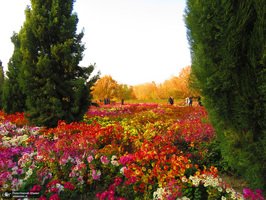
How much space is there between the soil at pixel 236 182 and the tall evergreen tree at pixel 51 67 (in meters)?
5.67

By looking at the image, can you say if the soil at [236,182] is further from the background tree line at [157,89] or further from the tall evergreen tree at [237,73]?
the background tree line at [157,89]

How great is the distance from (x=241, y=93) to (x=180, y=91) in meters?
29.9

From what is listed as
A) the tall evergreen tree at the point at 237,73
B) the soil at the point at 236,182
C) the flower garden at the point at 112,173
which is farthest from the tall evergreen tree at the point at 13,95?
the soil at the point at 236,182

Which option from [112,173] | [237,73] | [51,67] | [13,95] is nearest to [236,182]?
[237,73]

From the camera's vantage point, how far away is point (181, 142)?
5.05 metres

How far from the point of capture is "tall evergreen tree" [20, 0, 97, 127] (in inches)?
257

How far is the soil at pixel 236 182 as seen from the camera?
307 cm

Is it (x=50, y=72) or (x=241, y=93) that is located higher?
(x=50, y=72)

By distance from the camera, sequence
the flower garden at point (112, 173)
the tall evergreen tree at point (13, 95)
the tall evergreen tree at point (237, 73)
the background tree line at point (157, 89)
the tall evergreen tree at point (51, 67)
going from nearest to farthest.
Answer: the flower garden at point (112, 173) → the tall evergreen tree at point (237, 73) → the tall evergreen tree at point (51, 67) → the tall evergreen tree at point (13, 95) → the background tree line at point (157, 89)

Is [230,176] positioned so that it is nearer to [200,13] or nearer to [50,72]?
[200,13]

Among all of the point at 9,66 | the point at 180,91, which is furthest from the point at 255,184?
the point at 180,91

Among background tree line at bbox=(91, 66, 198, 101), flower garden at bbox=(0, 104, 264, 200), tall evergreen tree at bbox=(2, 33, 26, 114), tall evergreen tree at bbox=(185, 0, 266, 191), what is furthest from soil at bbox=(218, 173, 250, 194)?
background tree line at bbox=(91, 66, 198, 101)

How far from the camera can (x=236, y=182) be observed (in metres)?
3.28

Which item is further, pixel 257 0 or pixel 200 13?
pixel 200 13
